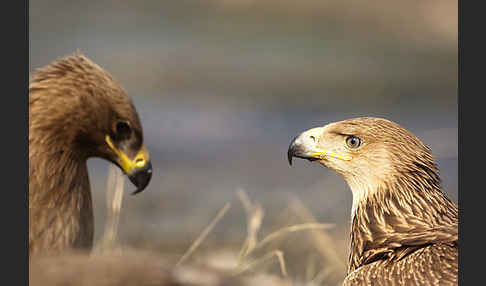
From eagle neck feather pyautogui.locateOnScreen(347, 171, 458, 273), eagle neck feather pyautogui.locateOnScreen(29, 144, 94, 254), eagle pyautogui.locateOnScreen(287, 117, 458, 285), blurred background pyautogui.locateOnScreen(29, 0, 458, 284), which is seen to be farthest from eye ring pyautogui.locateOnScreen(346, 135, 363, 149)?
blurred background pyautogui.locateOnScreen(29, 0, 458, 284)

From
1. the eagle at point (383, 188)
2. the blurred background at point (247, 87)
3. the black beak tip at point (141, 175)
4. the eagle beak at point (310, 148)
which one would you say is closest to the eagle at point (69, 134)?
the black beak tip at point (141, 175)

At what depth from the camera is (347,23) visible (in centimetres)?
1075

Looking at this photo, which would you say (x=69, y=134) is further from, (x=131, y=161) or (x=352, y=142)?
(x=352, y=142)

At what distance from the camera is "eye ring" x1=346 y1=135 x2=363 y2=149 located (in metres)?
4.36

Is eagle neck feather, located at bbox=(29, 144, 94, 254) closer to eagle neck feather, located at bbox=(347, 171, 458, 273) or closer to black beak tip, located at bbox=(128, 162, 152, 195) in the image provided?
black beak tip, located at bbox=(128, 162, 152, 195)

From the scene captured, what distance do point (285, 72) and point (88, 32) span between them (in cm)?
336

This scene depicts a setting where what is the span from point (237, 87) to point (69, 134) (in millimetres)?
7775

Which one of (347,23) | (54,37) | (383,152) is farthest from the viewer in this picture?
(347,23)

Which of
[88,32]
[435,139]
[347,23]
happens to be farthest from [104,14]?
[435,139]

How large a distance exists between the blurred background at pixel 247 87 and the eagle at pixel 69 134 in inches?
98.9

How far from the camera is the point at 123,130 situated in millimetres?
3771

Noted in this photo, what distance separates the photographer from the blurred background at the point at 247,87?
7.86 m

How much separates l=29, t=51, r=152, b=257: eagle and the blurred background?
2512 mm

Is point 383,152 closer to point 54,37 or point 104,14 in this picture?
point 54,37
